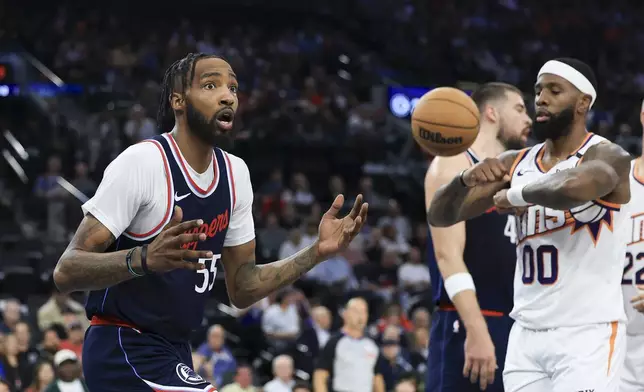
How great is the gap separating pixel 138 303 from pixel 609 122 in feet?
62.7

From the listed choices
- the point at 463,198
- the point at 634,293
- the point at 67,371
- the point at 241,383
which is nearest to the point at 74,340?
the point at 67,371

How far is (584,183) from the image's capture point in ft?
16.5

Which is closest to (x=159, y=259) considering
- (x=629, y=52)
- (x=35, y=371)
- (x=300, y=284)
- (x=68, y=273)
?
(x=68, y=273)

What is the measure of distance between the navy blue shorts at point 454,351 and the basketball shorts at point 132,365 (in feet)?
7.81

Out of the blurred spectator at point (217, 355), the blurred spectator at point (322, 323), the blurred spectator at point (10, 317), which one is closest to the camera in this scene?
the blurred spectator at point (10, 317)

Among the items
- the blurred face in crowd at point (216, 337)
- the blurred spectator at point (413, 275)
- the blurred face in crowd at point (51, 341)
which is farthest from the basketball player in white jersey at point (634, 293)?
the blurred spectator at point (413, 275)

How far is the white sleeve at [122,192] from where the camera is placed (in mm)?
4500

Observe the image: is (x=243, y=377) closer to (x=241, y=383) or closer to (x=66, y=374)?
(x=241, y=383)

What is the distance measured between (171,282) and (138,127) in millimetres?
13083

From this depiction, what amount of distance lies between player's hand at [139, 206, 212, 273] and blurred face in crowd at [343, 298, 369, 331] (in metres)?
7.41

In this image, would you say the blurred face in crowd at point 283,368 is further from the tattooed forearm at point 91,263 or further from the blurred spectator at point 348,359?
the tattooed forearm at point 91,263

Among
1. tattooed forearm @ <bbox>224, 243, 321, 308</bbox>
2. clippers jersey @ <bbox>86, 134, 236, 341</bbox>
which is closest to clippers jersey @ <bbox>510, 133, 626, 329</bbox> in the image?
tattooed forearm @ <bbox>224, 243, 321, 308</bbox>

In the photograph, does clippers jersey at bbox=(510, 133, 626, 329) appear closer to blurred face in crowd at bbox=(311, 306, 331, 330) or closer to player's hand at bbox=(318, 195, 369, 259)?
player's hand at bbox=(318, 195, 369, 259)

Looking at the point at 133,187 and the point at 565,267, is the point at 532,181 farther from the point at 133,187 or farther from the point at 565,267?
the point at 133,187
